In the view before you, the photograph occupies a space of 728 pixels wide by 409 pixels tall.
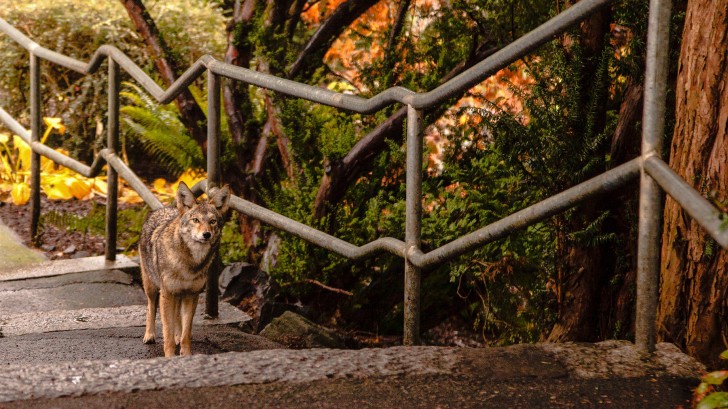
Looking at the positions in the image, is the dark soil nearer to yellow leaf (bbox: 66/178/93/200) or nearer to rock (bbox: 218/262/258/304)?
yellow leaf (bbox: 66/178/93/200)

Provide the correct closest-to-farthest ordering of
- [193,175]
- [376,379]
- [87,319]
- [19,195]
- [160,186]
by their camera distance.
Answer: [376,379] → [87,319] → [193,175] → [19,195] → [160,186]

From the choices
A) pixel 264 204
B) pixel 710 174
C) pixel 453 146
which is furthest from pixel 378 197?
pixel 710 174

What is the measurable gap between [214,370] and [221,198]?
1399 mm

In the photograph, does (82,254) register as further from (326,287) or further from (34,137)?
(326,287)

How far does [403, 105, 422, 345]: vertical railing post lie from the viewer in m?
3.74

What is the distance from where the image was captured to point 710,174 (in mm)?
3143

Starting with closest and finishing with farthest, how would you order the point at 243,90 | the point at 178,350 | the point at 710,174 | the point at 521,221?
the point at 710,174
the point at 521,221
the point at 178,350
the point at 243,90

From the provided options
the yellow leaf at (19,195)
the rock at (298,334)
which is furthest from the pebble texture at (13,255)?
the rock at (298,334)

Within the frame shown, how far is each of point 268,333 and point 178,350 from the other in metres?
0.54

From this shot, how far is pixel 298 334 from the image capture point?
15.6ft

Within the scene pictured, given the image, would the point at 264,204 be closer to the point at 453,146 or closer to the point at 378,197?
the point at 378,197

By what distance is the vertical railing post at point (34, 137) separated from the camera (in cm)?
704

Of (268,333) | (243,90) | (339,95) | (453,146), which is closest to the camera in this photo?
(339,95)

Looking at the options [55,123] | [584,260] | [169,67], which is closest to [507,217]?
[584,260]
